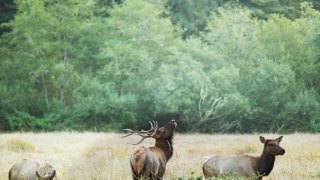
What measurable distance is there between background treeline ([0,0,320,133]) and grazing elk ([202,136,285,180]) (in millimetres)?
27011

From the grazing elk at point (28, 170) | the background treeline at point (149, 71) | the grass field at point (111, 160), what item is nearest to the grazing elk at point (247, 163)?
the grass field at point (111, 160)

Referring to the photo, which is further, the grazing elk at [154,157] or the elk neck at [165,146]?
the elk neck at [165,146]

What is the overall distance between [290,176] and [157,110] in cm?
2610

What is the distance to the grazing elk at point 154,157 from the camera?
30.7 feet

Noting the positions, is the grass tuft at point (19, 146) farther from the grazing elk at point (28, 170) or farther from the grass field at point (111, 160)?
the grazing elk at point (28, 170)

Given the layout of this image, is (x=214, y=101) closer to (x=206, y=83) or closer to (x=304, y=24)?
(x=206, y=83)

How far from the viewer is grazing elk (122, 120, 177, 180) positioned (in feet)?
30.7

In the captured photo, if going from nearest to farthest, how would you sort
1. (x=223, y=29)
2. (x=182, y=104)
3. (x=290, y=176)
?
(x=290, y=176) → (x=182, y=104) → (x=223, y=29)

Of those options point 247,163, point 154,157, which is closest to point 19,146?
point 247,163

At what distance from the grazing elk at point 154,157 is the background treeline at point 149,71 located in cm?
2764

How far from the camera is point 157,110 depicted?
128 feet

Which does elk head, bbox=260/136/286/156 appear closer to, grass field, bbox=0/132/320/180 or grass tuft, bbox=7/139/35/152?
grass field, bbox=0/132/320/180

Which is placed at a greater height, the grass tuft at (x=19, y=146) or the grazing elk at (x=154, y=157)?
the grazing elk at (x=154, y=157)

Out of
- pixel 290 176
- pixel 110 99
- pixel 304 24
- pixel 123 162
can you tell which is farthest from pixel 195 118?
pixel 290 176
